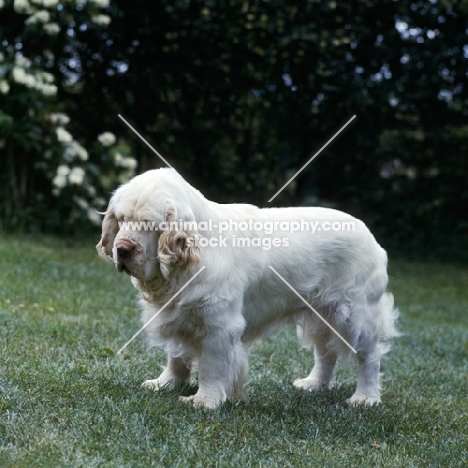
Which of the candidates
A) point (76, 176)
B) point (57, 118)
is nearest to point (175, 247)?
point (76, 176)

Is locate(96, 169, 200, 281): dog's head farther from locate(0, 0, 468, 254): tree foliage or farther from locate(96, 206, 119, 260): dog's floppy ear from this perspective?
locate(0, 0, 468, 254): tree foliage

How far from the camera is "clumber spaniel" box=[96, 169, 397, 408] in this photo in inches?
130

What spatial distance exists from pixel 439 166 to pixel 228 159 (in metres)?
3.31

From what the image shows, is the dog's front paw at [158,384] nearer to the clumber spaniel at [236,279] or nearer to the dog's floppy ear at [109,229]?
the clumber spaniel at [236,279]

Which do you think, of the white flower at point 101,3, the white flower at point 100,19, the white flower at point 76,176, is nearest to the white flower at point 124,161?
the white flower at point 76,176

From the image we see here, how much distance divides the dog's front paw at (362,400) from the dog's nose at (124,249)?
1.55 m

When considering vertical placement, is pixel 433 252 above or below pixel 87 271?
below

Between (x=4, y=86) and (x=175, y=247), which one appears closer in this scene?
(x=175, y=247)

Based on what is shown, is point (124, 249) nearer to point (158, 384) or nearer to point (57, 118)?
point (158, 384)

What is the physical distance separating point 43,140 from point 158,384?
5900 mm

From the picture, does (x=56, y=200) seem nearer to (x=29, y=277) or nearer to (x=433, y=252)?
(x=29, y=277)

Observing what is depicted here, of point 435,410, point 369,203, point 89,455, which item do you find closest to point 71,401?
point 89,455

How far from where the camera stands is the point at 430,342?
6.15 metres

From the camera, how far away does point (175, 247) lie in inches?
128
